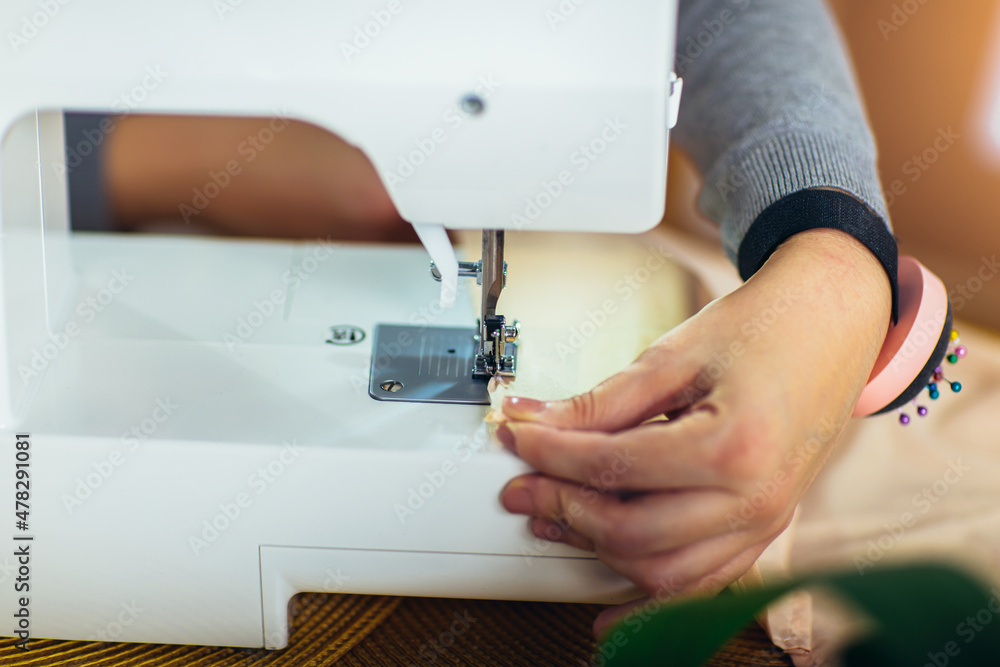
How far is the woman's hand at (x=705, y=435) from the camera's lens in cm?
56

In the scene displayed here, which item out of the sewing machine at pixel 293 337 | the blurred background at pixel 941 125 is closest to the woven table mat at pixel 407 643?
the sewing machine at pixel 293 337

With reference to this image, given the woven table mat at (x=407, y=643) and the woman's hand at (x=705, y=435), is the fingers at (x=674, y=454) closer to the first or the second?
the woman's hand at (x=705, y=435)

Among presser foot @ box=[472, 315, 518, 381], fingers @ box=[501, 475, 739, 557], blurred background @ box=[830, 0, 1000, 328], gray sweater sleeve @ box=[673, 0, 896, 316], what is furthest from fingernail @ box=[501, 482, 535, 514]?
blurred background @ box=[830, 0, 1000, 328]

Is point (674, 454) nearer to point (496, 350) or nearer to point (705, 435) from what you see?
point (705, 435)

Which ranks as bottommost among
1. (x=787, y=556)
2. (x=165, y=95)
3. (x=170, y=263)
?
(x=787, y=556)

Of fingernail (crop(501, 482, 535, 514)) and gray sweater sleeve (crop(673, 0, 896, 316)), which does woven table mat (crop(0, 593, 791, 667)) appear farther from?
gray sweater sleeve (crop(673, 0, 896, 316))

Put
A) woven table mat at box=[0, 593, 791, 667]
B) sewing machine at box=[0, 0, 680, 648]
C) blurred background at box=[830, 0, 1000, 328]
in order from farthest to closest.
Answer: blurred background at box=[830, 0, 1000, 328] < woven table mat at box=[0, 593, 791, 667] < sewing machine at box=[0, 0, 680, 648]

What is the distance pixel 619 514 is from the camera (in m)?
0.58

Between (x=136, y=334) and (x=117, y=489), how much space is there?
16 centimetres

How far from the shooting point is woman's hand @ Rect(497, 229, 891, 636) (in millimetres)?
556

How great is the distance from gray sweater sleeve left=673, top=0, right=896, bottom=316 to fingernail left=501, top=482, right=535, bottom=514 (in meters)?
0.32

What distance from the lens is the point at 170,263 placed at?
863 millimetres

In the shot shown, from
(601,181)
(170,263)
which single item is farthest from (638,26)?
(170,263)

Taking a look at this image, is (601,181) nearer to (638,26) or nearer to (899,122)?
(638,26)
